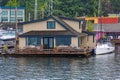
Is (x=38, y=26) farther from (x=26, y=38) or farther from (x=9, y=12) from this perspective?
(x=9, y=12)

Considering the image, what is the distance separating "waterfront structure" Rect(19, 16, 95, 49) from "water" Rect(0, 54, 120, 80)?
5.10m

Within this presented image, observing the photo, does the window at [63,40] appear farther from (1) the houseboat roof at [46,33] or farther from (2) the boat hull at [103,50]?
(2) the boat hull at [103,50]

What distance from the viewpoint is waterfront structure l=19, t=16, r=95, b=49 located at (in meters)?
88.7

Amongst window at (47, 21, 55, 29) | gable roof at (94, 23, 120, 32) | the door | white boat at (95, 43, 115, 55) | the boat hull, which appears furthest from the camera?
gable roof at (94, 23, 120, 32)

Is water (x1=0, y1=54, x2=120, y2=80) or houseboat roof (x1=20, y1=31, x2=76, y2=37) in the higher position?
houseboat roof (x1=20, y1=31, x2=76, y2=37)

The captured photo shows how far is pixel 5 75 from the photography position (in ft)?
210

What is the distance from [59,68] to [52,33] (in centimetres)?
1903

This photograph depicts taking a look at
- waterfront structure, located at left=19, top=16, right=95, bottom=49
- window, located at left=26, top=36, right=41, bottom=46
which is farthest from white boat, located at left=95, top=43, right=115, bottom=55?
window, located at left=26, top=36, right=41, bottom=46

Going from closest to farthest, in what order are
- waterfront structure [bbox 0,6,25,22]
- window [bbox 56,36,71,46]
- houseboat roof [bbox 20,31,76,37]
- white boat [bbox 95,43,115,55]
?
window [bbox 56,36,71,46], houseboat roof [bbox 20,31,76,37], white boat [bbox 95,43,115,55], waterfront structure [bbox 0,6,25,22]

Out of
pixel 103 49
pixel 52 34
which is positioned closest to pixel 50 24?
pixel 52 34

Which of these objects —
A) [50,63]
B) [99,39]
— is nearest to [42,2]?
[99,39]

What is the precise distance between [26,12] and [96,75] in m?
83.0

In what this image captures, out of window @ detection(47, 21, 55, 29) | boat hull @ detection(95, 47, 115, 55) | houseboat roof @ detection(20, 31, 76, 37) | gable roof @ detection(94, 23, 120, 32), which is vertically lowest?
boat hull @ detection(95, 47, 115, 55)

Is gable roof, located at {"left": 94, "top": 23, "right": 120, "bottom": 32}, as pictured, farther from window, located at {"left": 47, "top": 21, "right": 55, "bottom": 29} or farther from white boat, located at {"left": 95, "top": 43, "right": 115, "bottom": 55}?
window, located at {"left": 47, "top": 21, "right": 55, "bottom": 29}
